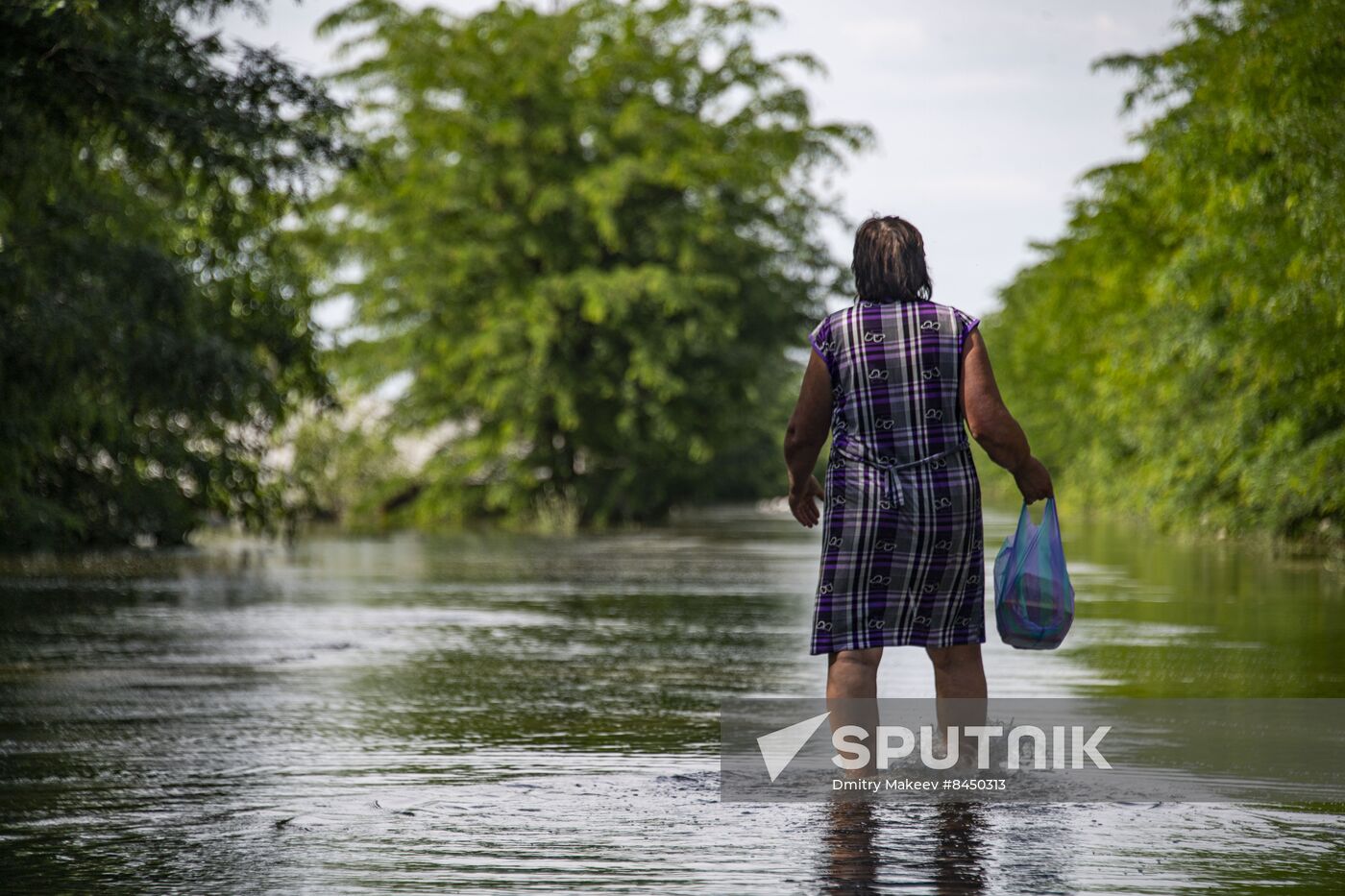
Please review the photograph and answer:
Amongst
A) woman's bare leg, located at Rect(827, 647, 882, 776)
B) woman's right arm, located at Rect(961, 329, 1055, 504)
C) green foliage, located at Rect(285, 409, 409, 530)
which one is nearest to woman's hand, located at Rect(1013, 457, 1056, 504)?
woman's right arm, located at Rect(961, 329, 1055, 504)

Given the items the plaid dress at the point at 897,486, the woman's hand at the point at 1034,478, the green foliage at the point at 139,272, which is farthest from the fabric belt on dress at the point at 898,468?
the green foliage at the point at 139,272

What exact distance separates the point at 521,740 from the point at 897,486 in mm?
2163

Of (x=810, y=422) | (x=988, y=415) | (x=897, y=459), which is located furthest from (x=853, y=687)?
(x=988, y=415)

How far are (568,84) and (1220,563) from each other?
1865 cm

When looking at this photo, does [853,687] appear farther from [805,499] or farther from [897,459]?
[897,459]

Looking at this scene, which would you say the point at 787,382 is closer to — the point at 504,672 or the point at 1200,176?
the point at 1200,176

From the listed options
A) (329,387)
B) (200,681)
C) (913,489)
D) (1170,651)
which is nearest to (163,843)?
(913,489)

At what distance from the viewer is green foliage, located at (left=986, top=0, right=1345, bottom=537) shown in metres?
Answer: 13.9

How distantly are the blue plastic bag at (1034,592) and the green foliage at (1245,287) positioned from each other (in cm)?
848

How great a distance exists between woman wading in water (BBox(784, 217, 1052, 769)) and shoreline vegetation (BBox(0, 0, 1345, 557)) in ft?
21.8

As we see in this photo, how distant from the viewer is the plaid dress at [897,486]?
545 cm

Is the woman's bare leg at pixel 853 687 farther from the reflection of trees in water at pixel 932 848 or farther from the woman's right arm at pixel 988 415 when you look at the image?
the woman's right arm at pixel 988 415

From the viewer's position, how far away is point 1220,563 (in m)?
19.0

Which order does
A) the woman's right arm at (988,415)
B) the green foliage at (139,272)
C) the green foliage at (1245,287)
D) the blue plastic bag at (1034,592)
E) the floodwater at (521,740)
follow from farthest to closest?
the green foliage at (1245,287) < the green foliage at (139,272) < the blue plastic bag at (1034,592) < the woman's right arm at (988,415) < the floodwater at (521,740)
